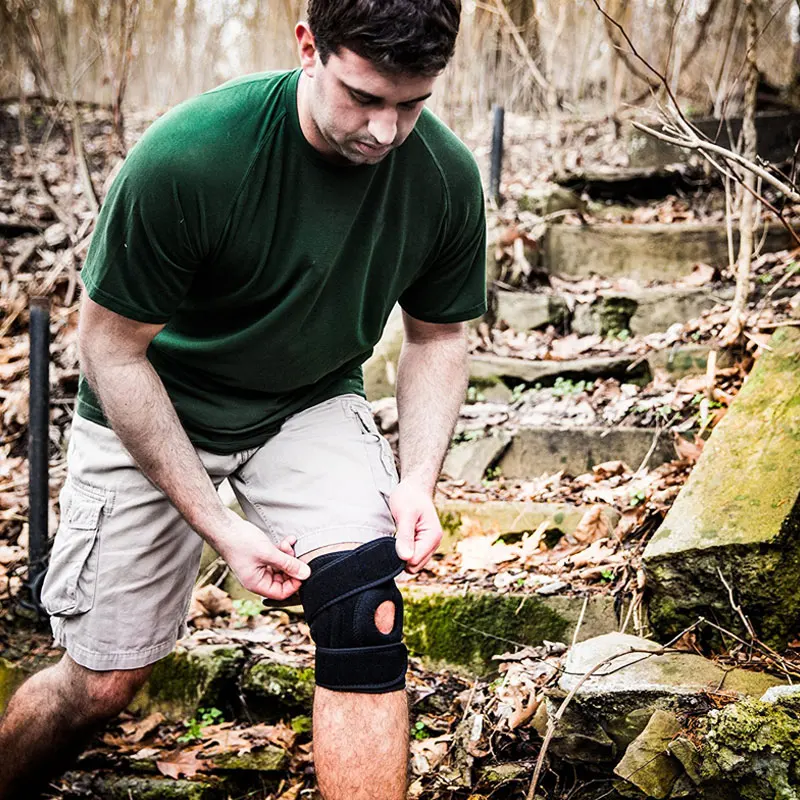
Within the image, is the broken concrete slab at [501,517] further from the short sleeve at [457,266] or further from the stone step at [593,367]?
the short sleeve at [457,266]

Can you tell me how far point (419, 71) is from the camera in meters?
2.00

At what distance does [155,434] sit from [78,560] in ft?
1.94

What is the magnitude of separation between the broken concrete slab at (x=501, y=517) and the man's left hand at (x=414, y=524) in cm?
150

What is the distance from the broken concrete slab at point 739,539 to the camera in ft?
8.99

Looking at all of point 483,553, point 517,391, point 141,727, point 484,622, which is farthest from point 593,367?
point 141,727

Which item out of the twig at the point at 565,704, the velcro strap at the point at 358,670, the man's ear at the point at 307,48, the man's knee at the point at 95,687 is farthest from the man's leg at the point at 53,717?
the man's ear at the point at 307,48

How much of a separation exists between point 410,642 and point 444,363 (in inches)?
49.6

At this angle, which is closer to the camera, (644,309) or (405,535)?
(405,535)

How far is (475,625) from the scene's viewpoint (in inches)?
132

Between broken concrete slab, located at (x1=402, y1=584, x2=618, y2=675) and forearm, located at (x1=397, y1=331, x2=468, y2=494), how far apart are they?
0.97 metres

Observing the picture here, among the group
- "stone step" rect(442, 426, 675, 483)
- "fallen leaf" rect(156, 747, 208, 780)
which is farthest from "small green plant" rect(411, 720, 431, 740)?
"stone step" rect(442, 426, 675, 483)

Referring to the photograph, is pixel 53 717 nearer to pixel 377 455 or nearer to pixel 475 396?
pixel 377 455

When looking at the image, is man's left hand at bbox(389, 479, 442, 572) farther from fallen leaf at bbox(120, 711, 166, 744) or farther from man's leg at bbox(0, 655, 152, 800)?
fallen leaf at bbox(120, 711, 166, 744)

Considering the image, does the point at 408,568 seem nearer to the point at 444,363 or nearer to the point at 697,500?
the point at 444,363
